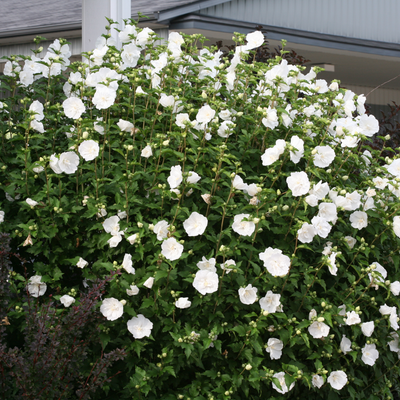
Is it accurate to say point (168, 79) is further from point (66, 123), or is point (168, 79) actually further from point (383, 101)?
point (383, 101)

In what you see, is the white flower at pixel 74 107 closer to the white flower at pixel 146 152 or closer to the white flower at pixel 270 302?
the white flower at pixel 146 152

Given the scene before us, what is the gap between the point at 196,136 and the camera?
280 centimetres

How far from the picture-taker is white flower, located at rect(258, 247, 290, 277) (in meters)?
2.35

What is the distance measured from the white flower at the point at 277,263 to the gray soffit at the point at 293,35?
17.7 feet

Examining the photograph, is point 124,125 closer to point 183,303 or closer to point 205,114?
point 205,114

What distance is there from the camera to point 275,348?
2.45m

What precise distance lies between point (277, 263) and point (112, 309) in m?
0.74

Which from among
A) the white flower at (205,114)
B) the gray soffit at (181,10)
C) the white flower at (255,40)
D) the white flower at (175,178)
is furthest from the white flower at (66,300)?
the gray soffit at (181,10)

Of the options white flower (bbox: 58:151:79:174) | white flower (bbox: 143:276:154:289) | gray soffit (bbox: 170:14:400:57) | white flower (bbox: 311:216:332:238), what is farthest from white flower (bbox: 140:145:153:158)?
gray soffit (bbox: 170:14:400:57)

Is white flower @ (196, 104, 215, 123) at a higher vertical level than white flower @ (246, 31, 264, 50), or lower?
lower

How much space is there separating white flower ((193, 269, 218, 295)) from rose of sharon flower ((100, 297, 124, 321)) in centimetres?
35

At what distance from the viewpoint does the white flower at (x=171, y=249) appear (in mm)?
2328

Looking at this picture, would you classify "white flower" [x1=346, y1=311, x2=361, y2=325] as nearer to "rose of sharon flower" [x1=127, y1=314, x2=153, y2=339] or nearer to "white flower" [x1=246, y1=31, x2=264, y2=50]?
"rose of sharon flower" [x1=127, y1=314, x2=153, y2=339]

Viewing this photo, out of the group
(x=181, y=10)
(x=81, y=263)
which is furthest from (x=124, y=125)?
(x=181, y=10)
